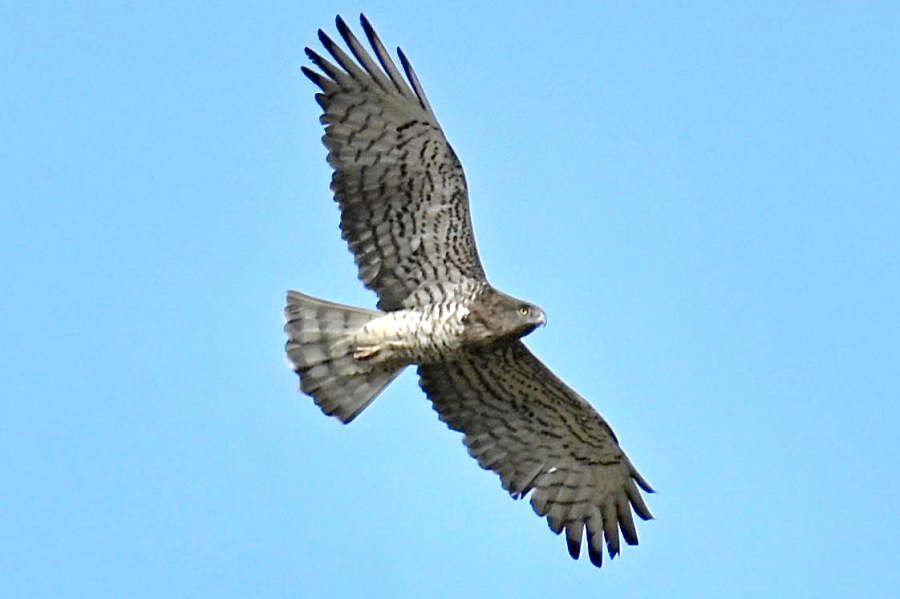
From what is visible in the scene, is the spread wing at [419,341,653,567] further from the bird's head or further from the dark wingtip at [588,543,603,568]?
the bird's head

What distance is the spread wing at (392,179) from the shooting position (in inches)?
587

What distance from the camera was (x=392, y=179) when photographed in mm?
15000

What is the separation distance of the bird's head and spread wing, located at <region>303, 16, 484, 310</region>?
330 millimetres

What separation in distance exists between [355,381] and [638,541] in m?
2.41

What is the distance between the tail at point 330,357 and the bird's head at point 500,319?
75 centimetres

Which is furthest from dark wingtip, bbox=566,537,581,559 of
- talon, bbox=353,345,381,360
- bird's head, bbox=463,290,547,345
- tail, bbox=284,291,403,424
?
talon, bbox=353,345,381,360

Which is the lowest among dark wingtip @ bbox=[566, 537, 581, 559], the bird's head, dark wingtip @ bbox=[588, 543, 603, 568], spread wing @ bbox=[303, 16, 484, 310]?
dark wingtip @ bbox=[588, 543, 603, 568]

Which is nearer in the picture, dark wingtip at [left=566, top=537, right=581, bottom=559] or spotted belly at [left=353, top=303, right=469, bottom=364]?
spotted belly at [left=353, top=303, right=469, bottom=364]

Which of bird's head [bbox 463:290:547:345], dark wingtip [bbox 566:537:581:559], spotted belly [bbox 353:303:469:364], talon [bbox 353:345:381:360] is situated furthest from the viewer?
dark wingtip [bbox 566:537:581:559]

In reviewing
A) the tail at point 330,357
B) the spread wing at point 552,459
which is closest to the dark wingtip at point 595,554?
the spread wing at point 552,459

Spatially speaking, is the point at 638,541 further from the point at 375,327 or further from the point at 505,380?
the point at 375,327

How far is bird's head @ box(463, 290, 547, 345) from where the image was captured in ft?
48.4

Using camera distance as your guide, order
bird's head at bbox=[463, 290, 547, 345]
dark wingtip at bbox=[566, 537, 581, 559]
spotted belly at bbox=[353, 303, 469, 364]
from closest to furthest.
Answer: bird's head at bbox=[463, 290, 547, 345]
spotted belly at bbox=[353, 303, 469, 364]
dark wingtip at bbox=[566, 537, 581, 559]

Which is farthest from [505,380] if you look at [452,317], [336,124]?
[336,124]
